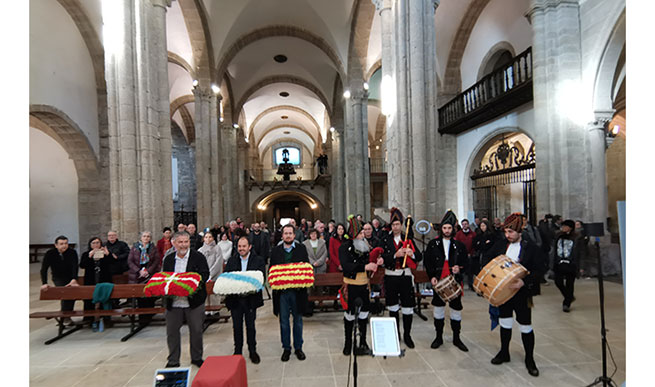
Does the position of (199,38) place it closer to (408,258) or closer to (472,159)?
(472,159)

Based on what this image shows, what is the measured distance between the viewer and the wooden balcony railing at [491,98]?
9.87 meters

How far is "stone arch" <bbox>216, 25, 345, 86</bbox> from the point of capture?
1675 centimetres

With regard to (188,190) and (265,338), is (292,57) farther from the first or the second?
(265,338)

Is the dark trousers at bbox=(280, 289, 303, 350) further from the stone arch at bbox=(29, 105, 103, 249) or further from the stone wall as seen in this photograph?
the stone wall

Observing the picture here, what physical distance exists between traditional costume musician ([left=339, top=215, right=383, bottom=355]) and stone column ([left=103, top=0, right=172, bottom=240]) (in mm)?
5659

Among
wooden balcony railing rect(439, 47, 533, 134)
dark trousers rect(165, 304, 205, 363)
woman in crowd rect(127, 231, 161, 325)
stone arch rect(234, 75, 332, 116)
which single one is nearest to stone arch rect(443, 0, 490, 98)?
wooden balcony railing rect(439, 47, 533, 134)

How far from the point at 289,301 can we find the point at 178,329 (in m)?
1.34

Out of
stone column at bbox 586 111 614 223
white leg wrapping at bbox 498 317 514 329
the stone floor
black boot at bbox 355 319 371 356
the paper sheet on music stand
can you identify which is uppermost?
stone column at bbox 586 111 614 223

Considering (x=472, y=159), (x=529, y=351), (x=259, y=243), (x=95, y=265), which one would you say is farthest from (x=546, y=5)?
(x=95, y=265)

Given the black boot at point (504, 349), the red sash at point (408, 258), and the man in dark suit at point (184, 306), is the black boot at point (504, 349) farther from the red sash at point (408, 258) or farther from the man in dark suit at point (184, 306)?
the man in dark suit at point (184, 306)

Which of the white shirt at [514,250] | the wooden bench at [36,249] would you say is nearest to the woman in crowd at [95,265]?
the white shirt at [514,250]

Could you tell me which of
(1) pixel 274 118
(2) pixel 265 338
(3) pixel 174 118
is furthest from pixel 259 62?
(2) pixel 265 338

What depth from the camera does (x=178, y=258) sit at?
13.0 ft
